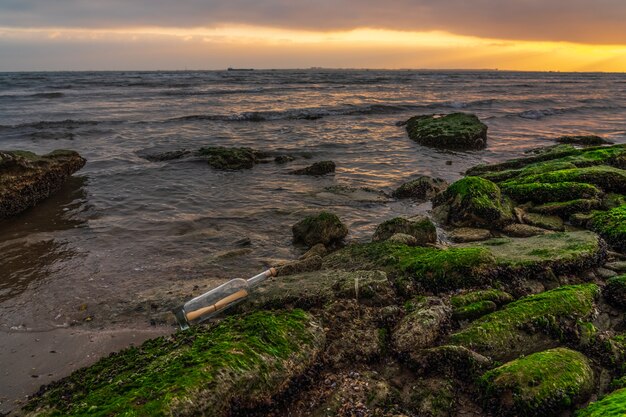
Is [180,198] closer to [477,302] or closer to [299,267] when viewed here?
[299,267]

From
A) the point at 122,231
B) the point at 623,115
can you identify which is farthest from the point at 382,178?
the point at 623,115

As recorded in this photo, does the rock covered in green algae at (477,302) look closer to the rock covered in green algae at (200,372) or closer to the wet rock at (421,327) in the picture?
the wet rock at (421,327)

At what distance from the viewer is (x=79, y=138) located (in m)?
20.9

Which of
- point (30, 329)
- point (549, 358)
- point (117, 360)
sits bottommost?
point (30, 329)

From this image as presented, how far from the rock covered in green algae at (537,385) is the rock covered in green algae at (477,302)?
0.90 metres

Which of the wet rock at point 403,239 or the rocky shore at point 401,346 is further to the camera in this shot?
the wet rock at point 403,239

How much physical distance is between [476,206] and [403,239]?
259cm

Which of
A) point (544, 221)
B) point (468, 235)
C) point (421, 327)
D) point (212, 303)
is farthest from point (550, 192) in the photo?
point (212, 303)

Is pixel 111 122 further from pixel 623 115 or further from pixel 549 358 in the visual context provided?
pixel 623 115

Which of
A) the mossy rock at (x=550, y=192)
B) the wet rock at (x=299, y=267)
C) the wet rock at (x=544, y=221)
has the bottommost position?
the wet rock at (x=299, y=267)

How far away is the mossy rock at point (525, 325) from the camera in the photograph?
13.5 ft

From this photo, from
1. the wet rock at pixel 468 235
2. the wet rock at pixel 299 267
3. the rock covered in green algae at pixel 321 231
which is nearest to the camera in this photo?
the wet rock at pixel 299 267

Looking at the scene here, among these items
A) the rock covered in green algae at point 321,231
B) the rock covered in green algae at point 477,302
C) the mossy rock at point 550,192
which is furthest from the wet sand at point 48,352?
the mossy rock at point 550,192

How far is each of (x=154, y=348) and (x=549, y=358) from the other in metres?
3.93
